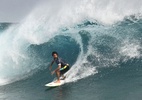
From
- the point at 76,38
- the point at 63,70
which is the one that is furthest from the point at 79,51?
the point at 63,70

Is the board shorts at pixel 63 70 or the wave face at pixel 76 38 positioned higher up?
the wave face at pixel 76 38

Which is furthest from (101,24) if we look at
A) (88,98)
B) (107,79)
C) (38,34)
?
(88,98)

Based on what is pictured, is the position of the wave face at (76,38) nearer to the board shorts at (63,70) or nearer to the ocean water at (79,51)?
the ocean water at (79,51)

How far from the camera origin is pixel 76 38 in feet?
64.2

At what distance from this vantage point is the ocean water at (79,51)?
39.5ft

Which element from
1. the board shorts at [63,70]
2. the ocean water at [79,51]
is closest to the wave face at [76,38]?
the ocean water at [79,51]

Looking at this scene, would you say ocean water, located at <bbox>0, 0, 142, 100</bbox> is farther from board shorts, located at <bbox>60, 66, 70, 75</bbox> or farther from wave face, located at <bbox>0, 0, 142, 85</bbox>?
board shorts, located at <bbox>60, 66, 70, 75</bbox>

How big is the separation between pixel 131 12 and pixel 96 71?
9.44 meters

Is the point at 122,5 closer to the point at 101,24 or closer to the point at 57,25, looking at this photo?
the point at 101,24

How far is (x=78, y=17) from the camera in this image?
22.5 m

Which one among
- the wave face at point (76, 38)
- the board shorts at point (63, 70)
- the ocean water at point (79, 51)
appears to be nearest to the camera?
the ocean water at point (79, 51)

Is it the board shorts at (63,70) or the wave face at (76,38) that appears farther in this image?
the wave face at (76,38)

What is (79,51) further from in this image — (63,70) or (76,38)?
(63,70)

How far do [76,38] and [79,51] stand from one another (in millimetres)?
2126
